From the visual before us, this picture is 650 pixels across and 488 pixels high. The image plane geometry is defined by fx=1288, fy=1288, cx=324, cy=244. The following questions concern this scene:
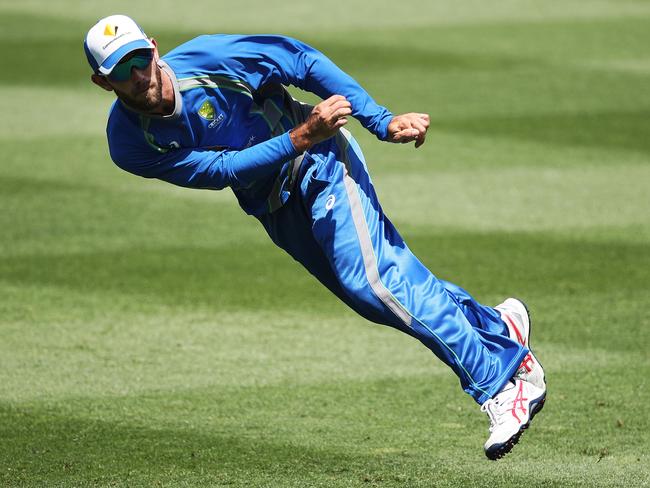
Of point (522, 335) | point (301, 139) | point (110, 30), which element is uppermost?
point (110, 30)

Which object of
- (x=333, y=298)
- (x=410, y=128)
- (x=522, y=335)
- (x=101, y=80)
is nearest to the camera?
(x=101, y=80)

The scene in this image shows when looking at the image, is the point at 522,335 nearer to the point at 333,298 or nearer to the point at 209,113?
the point at 209,113

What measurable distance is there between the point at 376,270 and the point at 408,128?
0.66 m

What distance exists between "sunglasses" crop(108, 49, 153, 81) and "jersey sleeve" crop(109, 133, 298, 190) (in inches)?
16.0

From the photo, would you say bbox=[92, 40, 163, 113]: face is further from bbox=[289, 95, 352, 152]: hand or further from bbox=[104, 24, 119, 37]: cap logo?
bbox=[289, 95, 352, 152]: hand

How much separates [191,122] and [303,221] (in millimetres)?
731

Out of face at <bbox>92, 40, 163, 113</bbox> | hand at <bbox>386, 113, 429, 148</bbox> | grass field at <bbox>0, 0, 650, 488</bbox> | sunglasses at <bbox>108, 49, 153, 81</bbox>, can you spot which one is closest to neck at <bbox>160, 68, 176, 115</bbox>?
face at <bbox>92, 40, 163, 113</bbox>

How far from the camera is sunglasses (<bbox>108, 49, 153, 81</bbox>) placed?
548 centimetres

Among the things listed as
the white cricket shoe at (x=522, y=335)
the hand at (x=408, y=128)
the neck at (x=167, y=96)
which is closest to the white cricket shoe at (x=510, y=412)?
the white cricket shoe at (x=522, y=335)

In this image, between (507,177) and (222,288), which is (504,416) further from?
(507,177)

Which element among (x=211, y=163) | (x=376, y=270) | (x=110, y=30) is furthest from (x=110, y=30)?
(x=376, y=270)

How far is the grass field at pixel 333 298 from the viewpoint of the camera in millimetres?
6531

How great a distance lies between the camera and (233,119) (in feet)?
19.5

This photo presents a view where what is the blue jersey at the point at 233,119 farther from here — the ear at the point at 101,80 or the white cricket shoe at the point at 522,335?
the white cricket shoe at the point at 522,335
